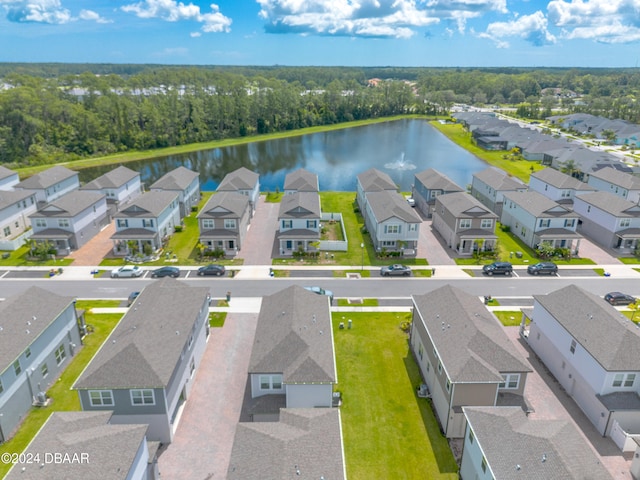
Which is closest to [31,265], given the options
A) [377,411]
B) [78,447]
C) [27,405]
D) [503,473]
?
[27,405]

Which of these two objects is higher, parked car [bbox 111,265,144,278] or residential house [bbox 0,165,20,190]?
residential house [bbox 0,165,20,190]

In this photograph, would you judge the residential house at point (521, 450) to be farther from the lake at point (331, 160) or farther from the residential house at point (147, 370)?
the lake at point (331, 160)

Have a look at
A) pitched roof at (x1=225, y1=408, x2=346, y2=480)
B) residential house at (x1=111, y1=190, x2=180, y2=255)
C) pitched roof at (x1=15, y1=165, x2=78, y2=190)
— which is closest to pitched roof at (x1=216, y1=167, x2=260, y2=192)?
residential house at (x1=111, y1=190, x2=180, y2=255)

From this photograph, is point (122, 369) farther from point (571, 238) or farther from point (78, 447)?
point (571, 238)

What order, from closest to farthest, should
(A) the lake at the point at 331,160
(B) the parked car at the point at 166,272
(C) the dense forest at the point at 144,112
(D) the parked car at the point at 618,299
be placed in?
(D) the parked car at the point at 618,299, (B) the parked car at the point at 166,272, (A) the lake at the point at 331,160, (C) the dense forest at the point at 144,112

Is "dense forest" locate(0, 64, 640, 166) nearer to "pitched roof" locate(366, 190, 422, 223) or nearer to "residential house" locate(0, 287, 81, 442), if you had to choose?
"pitched roof" locate(366, 190, 422, 223)

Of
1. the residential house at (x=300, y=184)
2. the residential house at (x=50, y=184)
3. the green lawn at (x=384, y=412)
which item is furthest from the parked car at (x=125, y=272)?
the residential house at (x=300, y=184)
